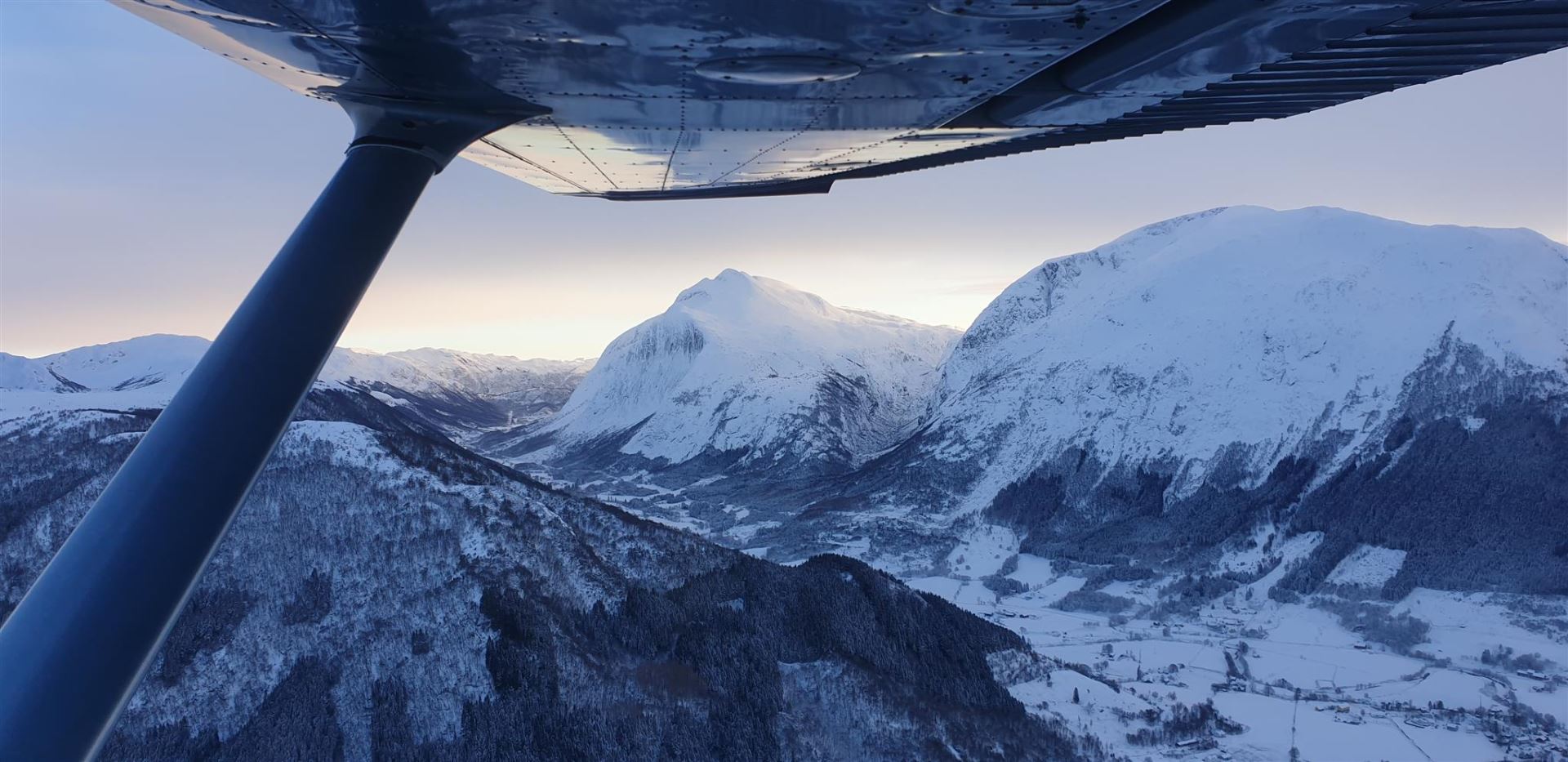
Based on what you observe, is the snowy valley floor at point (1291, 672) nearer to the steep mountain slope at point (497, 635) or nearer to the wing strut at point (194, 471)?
the steep mountain slope at point (497, 635)

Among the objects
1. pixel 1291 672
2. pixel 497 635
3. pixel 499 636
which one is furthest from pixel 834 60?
pixel 1291 672

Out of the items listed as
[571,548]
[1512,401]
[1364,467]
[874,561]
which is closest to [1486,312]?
[1512,401]

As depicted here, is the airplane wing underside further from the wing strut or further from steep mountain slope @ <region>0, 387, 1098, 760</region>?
steep mountain slope @ <region>0, 387, 1098, 760</region>

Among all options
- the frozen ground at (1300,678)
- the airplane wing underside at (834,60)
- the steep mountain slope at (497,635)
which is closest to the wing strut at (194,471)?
the airplane wing underside at (834,60)

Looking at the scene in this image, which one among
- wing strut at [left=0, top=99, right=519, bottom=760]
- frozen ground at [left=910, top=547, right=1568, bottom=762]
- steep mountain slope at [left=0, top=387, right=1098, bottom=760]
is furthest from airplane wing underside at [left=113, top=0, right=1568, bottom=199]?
frozen ground at [left=910, top=547, right=1568, bottom=762]

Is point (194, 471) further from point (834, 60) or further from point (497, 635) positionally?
point (497, 635)

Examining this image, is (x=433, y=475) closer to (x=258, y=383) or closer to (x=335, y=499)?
(x=335, y=499)
